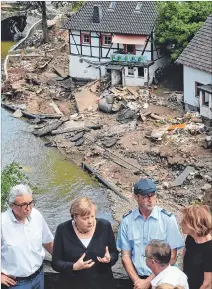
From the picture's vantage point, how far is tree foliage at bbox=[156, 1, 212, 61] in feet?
88.1

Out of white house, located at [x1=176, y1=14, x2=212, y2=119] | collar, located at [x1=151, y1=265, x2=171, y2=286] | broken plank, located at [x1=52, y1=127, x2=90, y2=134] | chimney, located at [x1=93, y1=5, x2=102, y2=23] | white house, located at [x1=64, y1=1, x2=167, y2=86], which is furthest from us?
chimney, located at [x1=93, y1=5, x2=102, y2=23]

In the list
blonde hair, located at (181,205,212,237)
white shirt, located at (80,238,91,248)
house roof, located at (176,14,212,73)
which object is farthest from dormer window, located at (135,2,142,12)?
blonde hair, located at (181,205,212,237)

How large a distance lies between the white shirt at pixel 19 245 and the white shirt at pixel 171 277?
1.45 m

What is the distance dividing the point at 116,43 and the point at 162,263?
2443 centimetres

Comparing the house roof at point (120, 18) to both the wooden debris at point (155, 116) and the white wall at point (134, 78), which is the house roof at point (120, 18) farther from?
the wooden debris at point (155, 116)

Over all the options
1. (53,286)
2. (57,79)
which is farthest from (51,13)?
(53,286)

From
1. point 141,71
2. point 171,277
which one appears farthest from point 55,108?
point 171,277

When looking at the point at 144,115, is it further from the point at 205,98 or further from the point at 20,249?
the point at 20,249

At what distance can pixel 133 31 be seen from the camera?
2898cm

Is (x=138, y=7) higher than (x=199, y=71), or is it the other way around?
(x=138, y=7)

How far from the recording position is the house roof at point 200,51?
24809mm

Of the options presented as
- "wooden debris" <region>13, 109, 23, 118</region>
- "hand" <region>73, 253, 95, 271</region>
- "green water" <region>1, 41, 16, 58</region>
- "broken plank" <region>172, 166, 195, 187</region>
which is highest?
"hand" <region>73, 253, 95, 271</region>

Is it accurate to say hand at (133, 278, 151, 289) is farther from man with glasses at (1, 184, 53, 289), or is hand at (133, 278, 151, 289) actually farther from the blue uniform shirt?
man with glasses at (1, 184, 53, 289)

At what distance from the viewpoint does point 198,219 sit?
248 inches
